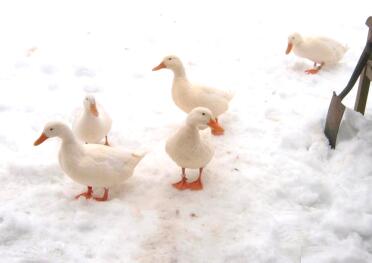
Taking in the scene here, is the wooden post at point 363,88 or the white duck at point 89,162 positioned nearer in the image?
the white duck at point 89,162

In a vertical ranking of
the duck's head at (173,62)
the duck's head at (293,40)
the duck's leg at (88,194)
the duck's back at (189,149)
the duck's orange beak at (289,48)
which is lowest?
the duck's leg at (88,194)

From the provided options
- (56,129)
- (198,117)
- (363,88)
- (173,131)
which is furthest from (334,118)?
(56,129)

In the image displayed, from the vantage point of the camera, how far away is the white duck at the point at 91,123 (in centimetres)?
335

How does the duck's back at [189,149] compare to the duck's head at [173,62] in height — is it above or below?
below

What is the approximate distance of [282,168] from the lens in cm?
336

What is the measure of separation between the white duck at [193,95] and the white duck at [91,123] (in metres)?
0.63

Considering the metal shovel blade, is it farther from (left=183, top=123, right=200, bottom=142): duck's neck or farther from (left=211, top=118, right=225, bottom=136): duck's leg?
(left=183, top=123, right=200, bottom=142): duck's neck

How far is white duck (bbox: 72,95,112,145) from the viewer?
335 cm

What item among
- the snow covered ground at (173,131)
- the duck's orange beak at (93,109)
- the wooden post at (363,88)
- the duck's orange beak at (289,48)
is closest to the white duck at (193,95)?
the snow covered ground at (173,131)

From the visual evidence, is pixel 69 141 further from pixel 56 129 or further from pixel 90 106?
pixel 90 106

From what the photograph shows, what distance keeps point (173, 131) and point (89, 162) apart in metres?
1.07

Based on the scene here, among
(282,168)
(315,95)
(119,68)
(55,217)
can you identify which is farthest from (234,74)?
(55,217)

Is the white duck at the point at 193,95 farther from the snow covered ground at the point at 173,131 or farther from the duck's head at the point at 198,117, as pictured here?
the duck's head at the point at 198,117

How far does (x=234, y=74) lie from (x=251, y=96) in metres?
0.47
